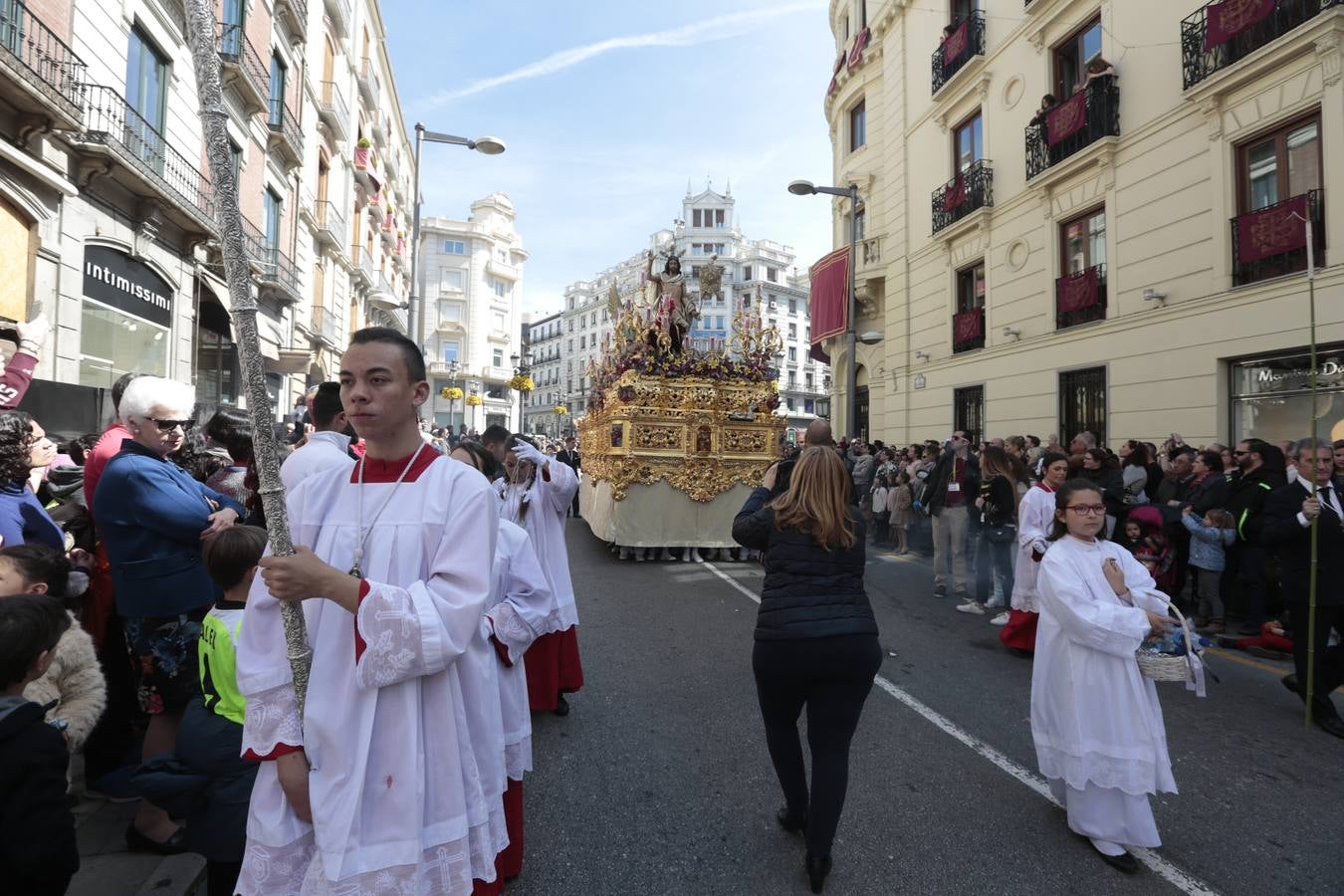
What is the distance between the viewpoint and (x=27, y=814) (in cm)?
160

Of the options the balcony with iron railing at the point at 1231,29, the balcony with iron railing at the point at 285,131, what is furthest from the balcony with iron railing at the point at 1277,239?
the balcony with iron railing at the point at 285,131

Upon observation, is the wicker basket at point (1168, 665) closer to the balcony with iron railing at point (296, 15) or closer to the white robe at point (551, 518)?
the white robe at point (551, 518)

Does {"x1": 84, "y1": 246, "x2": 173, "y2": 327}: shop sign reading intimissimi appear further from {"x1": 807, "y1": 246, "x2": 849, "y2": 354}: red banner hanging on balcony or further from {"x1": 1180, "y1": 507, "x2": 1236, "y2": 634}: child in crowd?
{"x1": 807, "y1": 246, "x2": 849, "y2": 354}: red banner hanging on balcony

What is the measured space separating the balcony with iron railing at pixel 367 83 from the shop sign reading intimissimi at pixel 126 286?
629 inches

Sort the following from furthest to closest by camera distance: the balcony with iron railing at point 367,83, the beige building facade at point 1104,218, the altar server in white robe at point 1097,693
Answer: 1. the balcony with iron railing at point 367,83
2. the beige building facade at point 1104,218
3. the altar server in white robe at point 1097,693

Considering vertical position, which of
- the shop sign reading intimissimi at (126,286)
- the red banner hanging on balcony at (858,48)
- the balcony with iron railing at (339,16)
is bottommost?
the shop sign reading intimissimi at (126,286)

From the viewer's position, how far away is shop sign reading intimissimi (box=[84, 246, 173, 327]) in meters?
9.99

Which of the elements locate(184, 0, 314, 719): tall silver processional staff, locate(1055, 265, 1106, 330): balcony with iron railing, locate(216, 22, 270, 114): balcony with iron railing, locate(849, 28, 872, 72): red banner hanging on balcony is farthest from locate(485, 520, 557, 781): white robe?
locate(849, 28, 872, 72): red banner hanging on balcony

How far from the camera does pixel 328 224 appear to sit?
2081 centimetres

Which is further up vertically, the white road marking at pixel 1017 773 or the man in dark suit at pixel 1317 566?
the man in dark suit at pixel 1317 566

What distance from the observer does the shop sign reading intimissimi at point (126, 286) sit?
393 inches

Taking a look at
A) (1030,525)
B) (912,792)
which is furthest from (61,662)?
(1030,525)

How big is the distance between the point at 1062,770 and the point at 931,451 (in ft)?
29.3

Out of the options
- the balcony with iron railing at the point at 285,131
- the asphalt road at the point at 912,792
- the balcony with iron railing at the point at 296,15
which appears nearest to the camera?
the asphalt road at the point at 912,792
